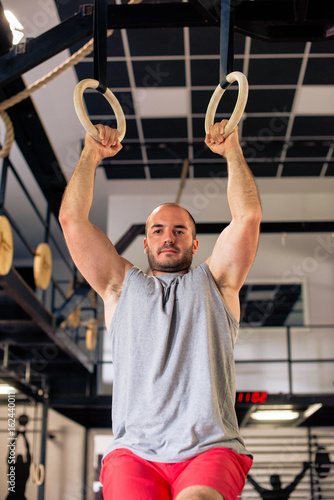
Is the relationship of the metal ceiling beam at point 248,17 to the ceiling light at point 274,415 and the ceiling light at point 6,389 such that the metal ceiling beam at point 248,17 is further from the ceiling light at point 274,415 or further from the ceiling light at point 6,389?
the ceiling light at point 274,415

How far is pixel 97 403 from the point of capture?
8539 mm

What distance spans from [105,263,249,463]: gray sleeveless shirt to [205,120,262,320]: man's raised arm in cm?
5

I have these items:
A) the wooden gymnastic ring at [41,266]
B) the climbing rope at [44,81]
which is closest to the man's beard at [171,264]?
the climbing rope at [44,81]

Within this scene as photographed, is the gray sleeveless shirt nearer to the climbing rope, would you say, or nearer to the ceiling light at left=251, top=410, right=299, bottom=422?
the climbing rope

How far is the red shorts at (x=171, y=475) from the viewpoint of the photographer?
1.48m

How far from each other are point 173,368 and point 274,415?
26.7 ft

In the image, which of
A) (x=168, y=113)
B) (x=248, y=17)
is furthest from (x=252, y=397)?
(x=248, y=17)

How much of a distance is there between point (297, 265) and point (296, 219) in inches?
32.6

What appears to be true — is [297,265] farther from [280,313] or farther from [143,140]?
[143,140]

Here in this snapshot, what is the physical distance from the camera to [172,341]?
1688mm

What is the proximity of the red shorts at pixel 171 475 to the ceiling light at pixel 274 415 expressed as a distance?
7.89 metres

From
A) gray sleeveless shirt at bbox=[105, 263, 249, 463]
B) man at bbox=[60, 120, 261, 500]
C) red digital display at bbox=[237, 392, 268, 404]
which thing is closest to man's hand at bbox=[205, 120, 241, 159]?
man at bbox=[60, 120, 261, 500]

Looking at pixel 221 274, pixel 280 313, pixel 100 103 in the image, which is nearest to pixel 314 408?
pixel 280 313

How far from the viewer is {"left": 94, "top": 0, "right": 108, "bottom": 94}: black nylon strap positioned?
1.88m
